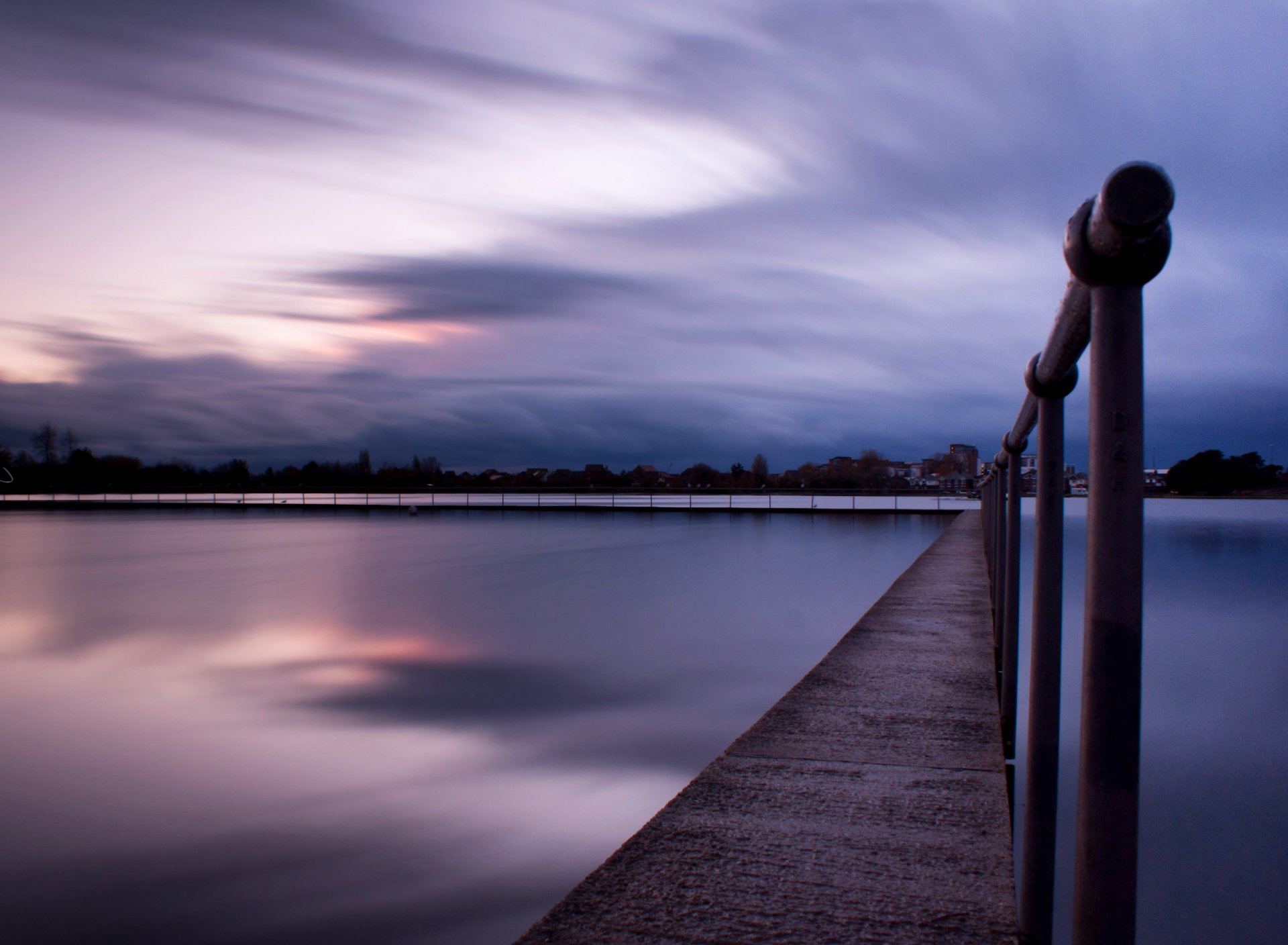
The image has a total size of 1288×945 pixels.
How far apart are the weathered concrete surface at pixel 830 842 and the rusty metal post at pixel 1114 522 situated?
3.42ft

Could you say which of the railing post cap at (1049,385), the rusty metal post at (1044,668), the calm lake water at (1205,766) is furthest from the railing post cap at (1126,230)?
the calm lake water at (1205,766)

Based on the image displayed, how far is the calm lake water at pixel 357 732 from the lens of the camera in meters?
4.39

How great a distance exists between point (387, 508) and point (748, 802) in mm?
50906

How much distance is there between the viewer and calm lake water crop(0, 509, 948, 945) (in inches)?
173

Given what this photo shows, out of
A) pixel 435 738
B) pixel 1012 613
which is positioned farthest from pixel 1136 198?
pixel 435 738

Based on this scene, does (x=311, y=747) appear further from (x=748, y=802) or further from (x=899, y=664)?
(x=748, y=802)

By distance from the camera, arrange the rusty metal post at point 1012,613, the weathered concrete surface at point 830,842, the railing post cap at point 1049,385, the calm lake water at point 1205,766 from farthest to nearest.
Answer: the rusty metal post at point 1012,613, the calm lake water at point 1205,766, the railing post cap at point 1049,385, the weathered concrete surface at point 830,842

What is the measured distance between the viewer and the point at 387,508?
51.7m

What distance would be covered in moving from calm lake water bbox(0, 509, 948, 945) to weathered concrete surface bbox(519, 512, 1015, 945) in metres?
1.72

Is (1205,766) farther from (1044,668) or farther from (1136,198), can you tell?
(1136,198)

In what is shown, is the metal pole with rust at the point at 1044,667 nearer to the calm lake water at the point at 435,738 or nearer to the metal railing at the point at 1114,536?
the metal railing at the point at 1114,536

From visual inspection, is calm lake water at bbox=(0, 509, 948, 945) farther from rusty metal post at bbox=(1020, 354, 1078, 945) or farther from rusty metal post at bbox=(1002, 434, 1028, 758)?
rusty metal post at bbox=(1020, 354, 1078, 945)

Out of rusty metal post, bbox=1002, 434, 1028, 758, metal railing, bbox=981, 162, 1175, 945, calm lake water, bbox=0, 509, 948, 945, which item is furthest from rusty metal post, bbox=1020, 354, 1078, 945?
calm lake water, bbox=0, 509, 948, 945

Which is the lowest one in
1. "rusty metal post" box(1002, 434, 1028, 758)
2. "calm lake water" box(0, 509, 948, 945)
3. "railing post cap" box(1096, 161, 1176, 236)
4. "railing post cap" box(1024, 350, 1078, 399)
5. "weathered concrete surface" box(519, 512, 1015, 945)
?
"calm lake water" box(0, 509, 948, 945)
